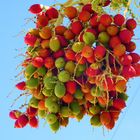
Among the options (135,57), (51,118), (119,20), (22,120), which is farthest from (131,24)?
(22,120)

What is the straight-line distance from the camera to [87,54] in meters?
3.27

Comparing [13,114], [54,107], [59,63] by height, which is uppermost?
[59,63]

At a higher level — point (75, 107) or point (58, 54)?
point (58, 54)

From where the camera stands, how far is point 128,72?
3.32m

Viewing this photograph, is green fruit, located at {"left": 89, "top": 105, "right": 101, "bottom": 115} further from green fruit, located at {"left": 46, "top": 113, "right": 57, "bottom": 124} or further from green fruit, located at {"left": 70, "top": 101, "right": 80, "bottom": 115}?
green fruit, located at {"left": 46, "top": 113, "right": 57, "bottom": 124}

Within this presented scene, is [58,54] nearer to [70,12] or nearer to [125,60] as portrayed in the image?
[70,12]

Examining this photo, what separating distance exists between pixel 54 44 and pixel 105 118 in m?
0.49

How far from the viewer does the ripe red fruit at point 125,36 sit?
11.1 ft

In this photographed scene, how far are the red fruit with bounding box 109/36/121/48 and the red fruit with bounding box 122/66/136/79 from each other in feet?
0.43

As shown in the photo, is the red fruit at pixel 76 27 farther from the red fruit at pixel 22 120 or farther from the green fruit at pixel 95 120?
the red fruit at pixel 22 120

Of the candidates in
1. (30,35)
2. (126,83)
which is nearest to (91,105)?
(126,83)

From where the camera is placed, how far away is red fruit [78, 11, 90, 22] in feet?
11.3

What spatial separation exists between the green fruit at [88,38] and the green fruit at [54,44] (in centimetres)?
18

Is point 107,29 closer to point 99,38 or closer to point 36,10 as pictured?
point 99,38
